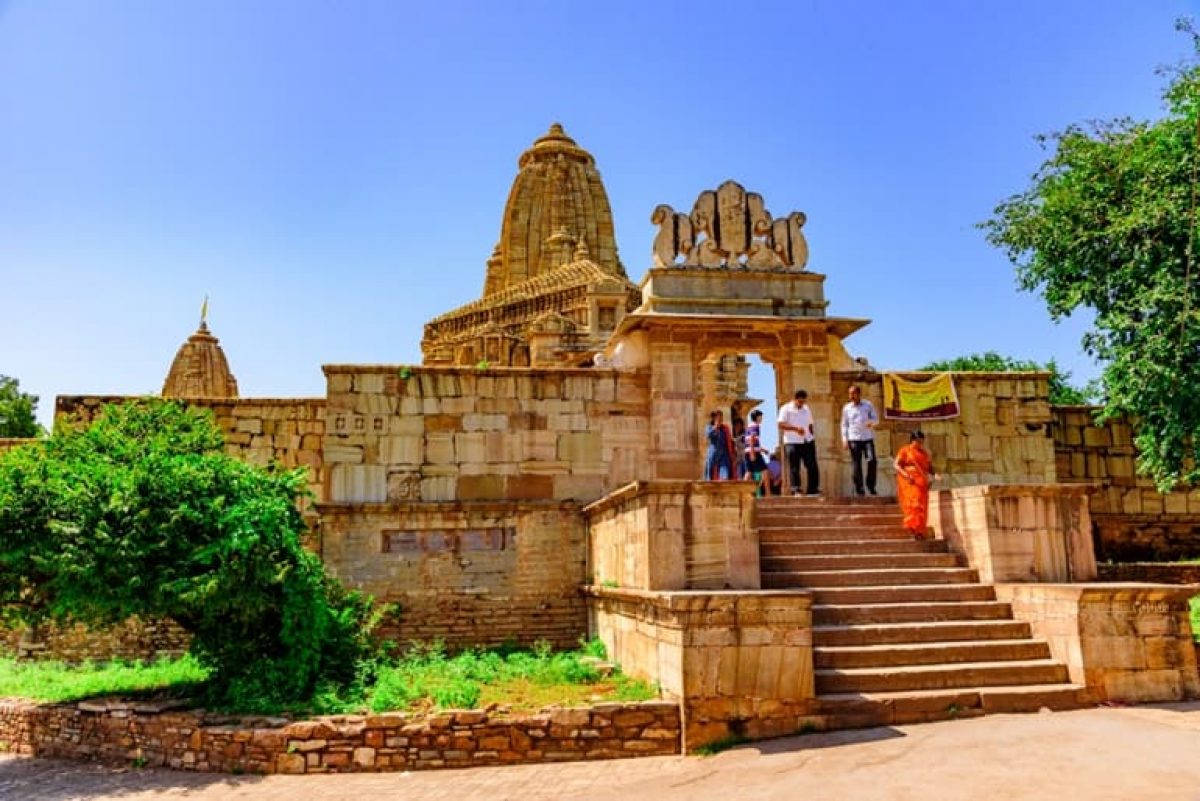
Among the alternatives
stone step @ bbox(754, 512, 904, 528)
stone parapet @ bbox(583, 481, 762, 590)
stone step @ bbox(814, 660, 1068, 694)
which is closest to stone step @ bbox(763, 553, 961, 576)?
stone step @ bbox(754, 512, 904, 528)

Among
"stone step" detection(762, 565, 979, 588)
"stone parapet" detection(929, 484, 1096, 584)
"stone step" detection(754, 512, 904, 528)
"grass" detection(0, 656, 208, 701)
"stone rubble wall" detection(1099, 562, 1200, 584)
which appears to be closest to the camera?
"stone parapet" detection(929, 484, 1096, 584)

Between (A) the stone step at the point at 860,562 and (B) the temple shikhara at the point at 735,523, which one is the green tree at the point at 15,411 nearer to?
(B) the temple shikhara at the point at 735,523

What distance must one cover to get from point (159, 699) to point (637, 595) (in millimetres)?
5308

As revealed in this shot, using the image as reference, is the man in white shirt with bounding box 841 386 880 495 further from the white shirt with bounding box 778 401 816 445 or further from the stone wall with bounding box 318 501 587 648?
the stone wall with bounding box 318 501 587 648

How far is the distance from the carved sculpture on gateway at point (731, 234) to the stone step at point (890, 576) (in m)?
5.22

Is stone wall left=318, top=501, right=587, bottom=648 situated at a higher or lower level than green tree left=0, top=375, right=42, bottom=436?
lower

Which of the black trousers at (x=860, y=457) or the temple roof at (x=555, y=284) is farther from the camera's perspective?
the temple roof at (x=555, y=284)

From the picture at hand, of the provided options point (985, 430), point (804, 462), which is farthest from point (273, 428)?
point (985, 430)

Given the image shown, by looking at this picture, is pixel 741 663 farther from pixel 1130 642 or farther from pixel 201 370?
pixel 201 370

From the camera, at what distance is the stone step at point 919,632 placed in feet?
25.6

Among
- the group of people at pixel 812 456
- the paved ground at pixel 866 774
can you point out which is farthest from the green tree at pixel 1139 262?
the paved ground at pixel 866 774

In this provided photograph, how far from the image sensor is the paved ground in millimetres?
5469

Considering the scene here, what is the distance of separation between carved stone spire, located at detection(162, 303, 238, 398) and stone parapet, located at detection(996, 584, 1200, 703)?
27136mm

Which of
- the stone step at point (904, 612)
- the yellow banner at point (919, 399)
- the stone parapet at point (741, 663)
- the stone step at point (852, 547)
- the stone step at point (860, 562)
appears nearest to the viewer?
the stone parapet at point (741, 663)
